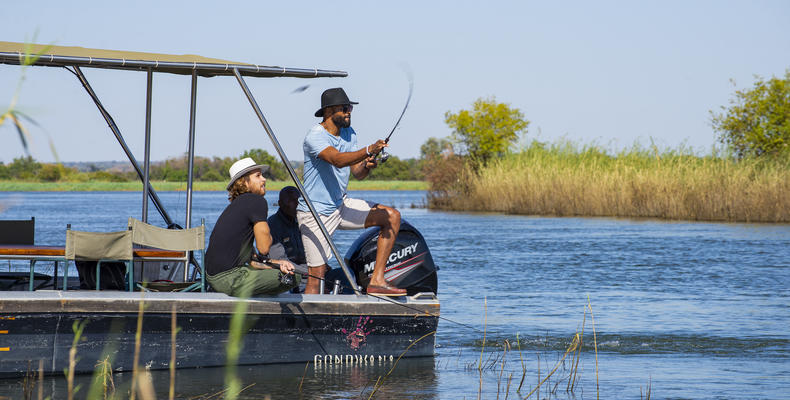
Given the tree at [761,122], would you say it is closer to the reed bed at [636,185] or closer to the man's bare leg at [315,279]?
the reed bed at [636,185]

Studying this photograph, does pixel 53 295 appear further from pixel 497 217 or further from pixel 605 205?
pixel 497 217

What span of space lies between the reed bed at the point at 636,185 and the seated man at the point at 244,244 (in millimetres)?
21312

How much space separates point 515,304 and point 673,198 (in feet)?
55.1

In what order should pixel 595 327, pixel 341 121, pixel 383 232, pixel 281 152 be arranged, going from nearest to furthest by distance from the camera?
pixel 281 152 → pixel 341 121 → pixel 383 232 → pixel 595 327

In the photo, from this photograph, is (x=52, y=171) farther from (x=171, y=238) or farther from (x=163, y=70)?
(x=163, y=70)

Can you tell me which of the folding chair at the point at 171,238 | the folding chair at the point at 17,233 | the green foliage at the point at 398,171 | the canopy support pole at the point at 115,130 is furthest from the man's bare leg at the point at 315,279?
the green foliage at the point at 398,171

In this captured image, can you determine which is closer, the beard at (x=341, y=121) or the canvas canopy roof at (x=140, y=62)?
the canvas canopy roof at (x=140, y=62)

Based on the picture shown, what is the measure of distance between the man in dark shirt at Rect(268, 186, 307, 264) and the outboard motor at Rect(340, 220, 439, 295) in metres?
0.43

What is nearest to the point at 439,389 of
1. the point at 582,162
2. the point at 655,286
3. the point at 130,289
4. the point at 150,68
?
the point at 130,289

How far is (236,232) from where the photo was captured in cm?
667

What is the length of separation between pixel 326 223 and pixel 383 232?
417mm

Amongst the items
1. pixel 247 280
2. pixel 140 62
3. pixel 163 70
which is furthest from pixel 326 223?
pixel 163 70

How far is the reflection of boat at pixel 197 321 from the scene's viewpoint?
21.4 feet

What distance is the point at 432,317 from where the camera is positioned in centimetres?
746
